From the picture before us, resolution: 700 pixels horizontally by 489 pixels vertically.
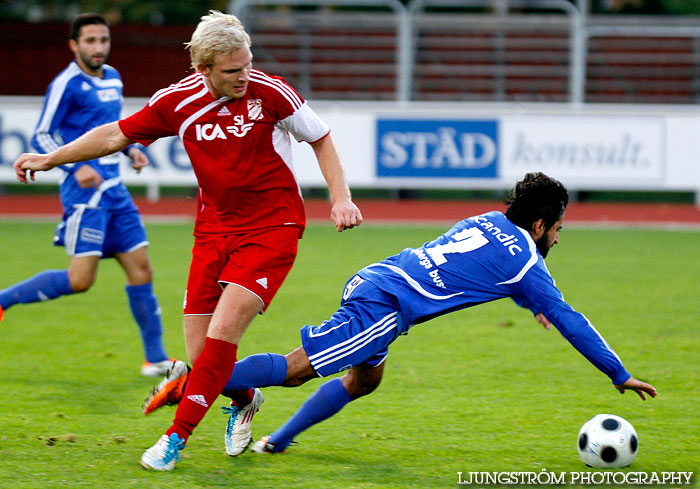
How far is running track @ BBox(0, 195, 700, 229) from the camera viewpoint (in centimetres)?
1432

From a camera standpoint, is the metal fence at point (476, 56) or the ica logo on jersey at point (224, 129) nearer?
the ica logo on jersey at point (224, 129)

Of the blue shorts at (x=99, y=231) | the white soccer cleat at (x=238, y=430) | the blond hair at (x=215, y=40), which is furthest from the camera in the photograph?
the blue shorts at (x=99, y=231)

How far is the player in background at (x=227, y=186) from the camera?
4.00 metres

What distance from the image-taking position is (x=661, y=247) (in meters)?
11.5

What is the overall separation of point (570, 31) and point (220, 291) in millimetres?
17325

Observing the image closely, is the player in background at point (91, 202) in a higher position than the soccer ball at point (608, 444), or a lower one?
higher

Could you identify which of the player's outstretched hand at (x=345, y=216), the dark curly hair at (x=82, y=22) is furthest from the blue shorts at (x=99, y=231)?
the player's outstretched hand at (x=345, y=216)

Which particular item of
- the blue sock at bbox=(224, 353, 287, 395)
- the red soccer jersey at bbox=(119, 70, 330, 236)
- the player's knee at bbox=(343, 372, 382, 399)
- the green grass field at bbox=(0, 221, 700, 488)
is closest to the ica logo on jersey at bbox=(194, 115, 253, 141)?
the red soccer jersey at bbox=(119, 70, 330, 236)

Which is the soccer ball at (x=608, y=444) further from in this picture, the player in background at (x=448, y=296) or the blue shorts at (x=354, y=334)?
the blue shorts at (x=354, y=334)

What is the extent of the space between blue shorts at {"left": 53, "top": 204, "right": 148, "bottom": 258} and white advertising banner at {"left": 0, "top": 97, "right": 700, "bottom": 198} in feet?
26.8

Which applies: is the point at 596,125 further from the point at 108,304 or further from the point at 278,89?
the point at 278,89

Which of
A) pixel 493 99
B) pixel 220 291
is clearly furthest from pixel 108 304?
pixel 493 99

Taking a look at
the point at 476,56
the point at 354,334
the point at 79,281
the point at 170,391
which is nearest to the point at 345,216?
the point at 354,334

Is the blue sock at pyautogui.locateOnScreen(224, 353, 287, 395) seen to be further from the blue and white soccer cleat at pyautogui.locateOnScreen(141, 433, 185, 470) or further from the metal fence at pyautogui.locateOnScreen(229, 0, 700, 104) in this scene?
the metal fence at pyautogui.locateOnScreen(229, 0, 700, 104)
